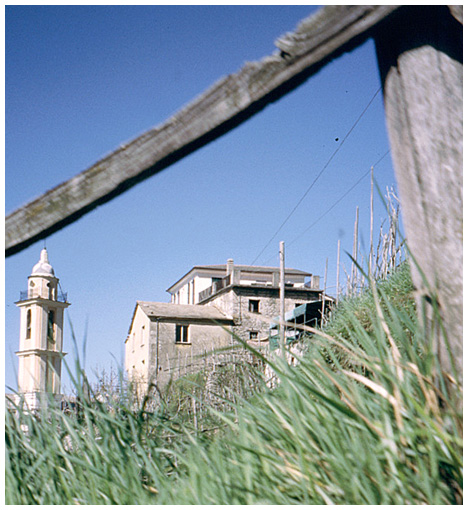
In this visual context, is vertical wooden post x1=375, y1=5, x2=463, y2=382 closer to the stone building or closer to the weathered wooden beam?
the weathered wooden beam

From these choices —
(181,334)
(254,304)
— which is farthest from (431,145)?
(254,304)

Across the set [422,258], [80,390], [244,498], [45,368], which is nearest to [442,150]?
[422,258]

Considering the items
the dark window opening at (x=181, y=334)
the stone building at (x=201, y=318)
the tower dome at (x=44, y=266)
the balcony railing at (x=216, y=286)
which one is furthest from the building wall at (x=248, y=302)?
the tower dome at (x=44, y=266)

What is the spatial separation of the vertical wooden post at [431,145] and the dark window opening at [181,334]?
3519 cm

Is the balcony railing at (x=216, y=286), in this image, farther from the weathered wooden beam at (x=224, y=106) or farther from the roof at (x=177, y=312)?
the weathered wooden beam at (x=224, y=106)

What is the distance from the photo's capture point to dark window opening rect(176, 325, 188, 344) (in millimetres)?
36031

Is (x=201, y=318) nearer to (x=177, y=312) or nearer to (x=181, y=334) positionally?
(x=177, y=312)

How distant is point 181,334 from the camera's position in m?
36.0

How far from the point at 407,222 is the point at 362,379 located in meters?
0.40

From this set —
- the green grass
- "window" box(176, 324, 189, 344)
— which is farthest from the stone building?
the green grass

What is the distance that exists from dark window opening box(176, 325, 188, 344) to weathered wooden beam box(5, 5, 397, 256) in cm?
3506

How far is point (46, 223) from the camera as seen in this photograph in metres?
1.41

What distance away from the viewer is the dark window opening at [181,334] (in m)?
36.0

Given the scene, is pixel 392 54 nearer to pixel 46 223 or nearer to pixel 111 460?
pixel 46 223
